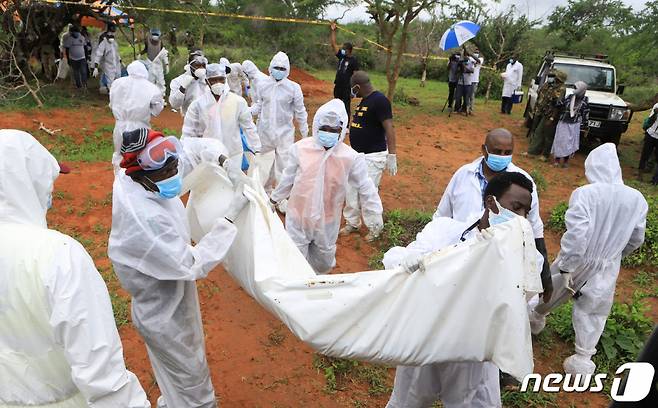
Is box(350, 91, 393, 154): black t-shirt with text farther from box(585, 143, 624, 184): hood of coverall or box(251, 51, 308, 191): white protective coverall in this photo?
box(585, 143, 624, 184): hood of coverall

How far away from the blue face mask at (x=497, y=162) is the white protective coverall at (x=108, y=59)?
12099mm

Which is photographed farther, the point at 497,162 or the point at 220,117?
the point at 220,117

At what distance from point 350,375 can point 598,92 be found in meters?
10.3

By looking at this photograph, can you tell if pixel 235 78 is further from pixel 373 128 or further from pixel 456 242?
pixel 456 242

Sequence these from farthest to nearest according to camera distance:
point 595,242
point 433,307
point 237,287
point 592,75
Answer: point 592,75 < point 237,287 < point 595,242 < point 433,307

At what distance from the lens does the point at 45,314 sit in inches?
71.3

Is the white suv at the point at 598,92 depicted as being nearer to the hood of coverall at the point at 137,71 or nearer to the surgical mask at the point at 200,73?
the surgical mask at the point at 200,73

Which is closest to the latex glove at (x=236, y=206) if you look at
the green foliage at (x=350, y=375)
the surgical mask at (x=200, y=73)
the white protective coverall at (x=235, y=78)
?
the green foliage at (x=350, y=375)

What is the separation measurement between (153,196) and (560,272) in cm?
312

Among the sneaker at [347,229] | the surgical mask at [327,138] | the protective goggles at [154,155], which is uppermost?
the protective goggles at [154,155]

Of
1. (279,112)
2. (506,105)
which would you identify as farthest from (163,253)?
(506,105)

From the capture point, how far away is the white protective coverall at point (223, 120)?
589 cm

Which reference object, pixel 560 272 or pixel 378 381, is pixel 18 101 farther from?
pixel 560 272

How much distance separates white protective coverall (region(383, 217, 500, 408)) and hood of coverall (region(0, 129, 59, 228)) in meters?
1.63
